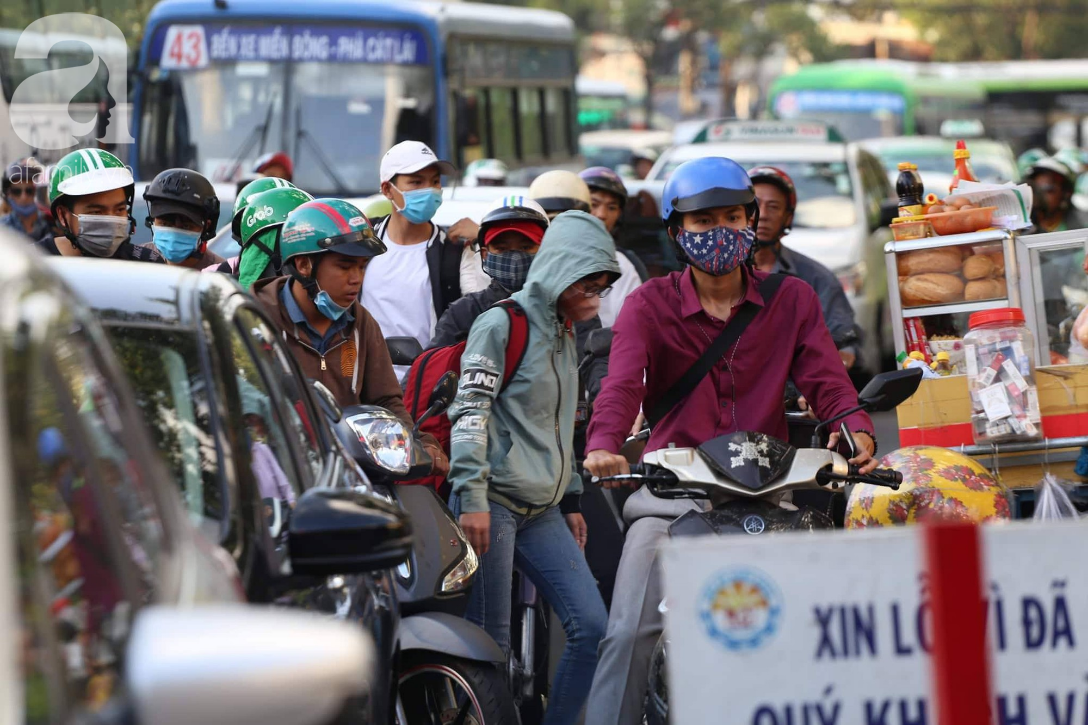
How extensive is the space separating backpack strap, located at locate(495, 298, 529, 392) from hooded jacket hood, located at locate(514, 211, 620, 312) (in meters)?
0.04

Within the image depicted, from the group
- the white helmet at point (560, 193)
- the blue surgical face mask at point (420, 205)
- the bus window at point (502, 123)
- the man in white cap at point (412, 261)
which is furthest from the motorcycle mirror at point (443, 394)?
the bus window at point (502, 123)

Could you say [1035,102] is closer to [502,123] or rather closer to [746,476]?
[502,123]

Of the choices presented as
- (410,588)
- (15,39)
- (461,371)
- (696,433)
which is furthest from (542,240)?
(15,39)

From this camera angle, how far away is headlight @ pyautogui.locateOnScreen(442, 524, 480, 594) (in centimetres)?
511

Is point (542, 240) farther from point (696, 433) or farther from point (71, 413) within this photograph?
point (71, 413)

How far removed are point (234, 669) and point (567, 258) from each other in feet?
11.5

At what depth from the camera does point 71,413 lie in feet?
8.68

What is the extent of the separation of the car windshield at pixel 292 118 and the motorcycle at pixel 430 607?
993 cm

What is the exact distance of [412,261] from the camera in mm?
7551

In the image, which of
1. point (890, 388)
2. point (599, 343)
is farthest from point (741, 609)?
point (599, 343)

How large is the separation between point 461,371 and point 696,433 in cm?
85

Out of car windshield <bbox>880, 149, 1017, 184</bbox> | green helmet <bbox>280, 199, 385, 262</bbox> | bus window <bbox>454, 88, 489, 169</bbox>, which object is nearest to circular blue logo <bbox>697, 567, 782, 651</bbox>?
green helmet <bbox>280, 199, 385, 262</bbox>

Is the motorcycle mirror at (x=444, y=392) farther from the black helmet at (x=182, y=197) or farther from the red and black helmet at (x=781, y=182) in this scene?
the red and black helmet at (x=781, y=182)

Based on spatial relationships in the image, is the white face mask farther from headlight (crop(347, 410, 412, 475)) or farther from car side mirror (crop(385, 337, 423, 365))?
headlight (crop(347, 410, 412, 475))
